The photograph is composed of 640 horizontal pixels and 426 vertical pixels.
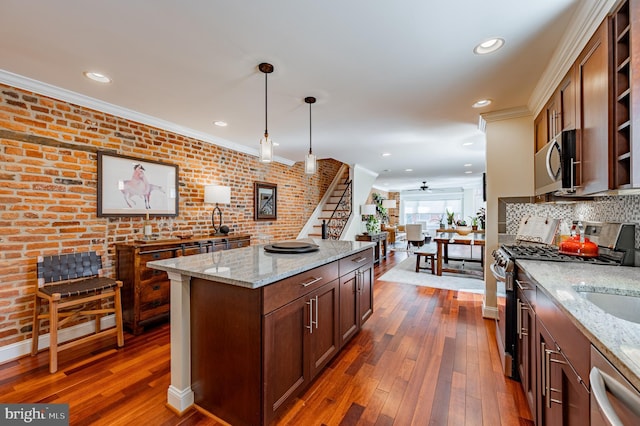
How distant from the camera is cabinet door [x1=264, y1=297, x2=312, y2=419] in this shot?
148 centimetres

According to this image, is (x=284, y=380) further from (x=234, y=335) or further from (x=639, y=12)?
(x=639, y=12)

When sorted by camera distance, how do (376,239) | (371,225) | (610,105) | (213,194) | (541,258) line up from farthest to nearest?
(371,225) → (376,239) → (213,194) → (541,258) → (610,105)

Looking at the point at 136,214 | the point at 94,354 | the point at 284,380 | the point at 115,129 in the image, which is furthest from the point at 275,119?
the point at 94,354

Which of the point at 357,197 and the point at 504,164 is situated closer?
the point at 504,164

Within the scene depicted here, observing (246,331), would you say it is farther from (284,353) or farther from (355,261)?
(355,261)

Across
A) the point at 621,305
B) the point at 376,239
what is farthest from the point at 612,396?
the point at 376,239

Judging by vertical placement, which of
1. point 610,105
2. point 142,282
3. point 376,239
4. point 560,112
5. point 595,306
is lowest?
point 142,282

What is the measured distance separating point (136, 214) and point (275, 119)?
1.97 m

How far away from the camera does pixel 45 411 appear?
5.62ft

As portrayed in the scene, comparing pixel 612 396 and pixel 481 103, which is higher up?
pixel 481 103

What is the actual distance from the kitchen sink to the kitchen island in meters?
1.43

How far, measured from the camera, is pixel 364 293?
112 inches

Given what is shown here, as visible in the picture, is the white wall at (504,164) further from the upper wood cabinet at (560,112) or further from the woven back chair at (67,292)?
the woven back chair at (67,292)

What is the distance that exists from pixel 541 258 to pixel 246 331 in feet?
6.48
